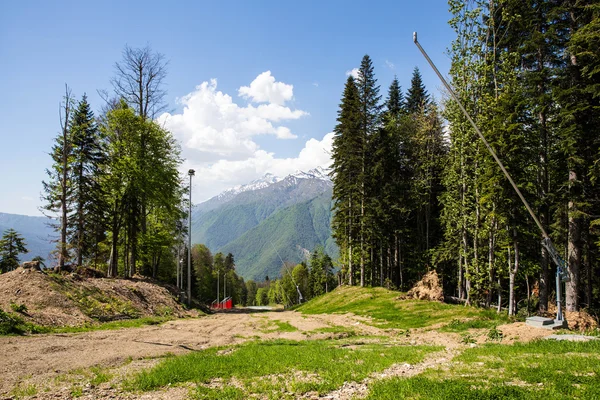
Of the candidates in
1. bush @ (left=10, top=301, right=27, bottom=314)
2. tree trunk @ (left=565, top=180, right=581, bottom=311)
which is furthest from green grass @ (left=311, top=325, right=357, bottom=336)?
bush @ (left=10, top=301, right=27, bottom=314)

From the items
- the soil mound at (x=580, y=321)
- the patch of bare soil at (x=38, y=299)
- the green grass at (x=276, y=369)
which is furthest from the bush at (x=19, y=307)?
the soil mound at (x=580, y=321)

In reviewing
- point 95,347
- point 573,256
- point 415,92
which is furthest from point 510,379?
point 415,92

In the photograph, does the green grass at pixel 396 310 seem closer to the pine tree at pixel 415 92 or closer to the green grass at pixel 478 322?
the green grass at pixel 478 322

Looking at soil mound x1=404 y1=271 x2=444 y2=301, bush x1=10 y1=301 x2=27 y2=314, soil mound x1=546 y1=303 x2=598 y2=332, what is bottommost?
soil mound x1=404 y1=271 x2=444 y2=301

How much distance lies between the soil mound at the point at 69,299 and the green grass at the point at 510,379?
1569 centimetres

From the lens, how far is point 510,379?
7.23 meters

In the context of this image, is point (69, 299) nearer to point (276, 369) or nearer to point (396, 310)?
point (276, 369)

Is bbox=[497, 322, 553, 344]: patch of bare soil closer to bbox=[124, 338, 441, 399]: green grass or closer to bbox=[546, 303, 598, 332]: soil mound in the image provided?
bbox=[546, 303, 598, 332]: soil mound

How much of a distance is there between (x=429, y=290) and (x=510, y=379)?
813 inches

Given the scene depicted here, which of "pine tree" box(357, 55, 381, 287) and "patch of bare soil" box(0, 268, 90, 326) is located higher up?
"pine tree" box(357, 55, 381, 287)

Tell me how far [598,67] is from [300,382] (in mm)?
17905

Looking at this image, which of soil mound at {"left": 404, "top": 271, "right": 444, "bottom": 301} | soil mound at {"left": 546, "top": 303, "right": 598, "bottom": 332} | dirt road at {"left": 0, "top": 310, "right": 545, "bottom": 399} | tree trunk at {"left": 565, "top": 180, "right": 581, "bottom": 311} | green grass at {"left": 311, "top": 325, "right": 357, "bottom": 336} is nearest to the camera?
dirt road at {"left": 0, "top": 310, "right": 545, "bottom": 399}

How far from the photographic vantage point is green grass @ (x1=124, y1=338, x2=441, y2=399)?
309 inches

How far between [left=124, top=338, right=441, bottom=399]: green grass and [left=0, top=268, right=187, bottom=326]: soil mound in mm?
9345
